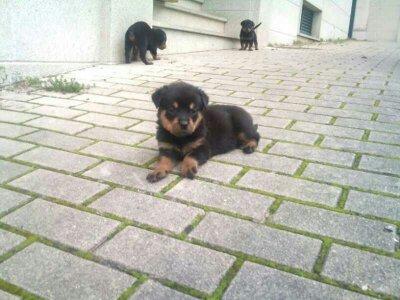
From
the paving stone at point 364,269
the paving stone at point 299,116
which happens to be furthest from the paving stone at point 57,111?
the paving stone at point 364,269

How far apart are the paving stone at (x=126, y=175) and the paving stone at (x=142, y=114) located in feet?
4.59

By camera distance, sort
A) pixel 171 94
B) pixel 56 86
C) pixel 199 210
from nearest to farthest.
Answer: pixel 199 210 < pixel 171 94 < pixel 56 86

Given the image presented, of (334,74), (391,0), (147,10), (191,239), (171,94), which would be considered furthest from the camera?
(391,0)

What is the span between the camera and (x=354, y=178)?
3121 mm

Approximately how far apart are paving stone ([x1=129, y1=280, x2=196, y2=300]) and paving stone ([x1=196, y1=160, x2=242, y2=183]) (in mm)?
1287

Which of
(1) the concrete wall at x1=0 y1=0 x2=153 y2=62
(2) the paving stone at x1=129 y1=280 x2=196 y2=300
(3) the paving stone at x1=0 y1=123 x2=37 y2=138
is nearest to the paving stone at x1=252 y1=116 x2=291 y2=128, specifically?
(3) the paving stone at x1=0 y1=123 x2=37 y2=138

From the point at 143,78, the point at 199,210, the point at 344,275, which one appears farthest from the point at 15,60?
the point at 344,275

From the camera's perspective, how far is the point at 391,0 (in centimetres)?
2838

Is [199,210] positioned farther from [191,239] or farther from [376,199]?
[376,199]

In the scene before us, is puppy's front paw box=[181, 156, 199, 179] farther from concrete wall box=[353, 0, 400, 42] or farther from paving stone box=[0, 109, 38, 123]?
concrete wall box=[353, 0, 400, 42]

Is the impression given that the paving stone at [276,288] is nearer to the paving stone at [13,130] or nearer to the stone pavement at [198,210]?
the stone pavement at [198,210]

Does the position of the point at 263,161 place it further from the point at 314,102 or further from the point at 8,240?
the point at 314,102

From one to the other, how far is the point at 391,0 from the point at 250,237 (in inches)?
1212

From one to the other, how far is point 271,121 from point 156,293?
307cm
